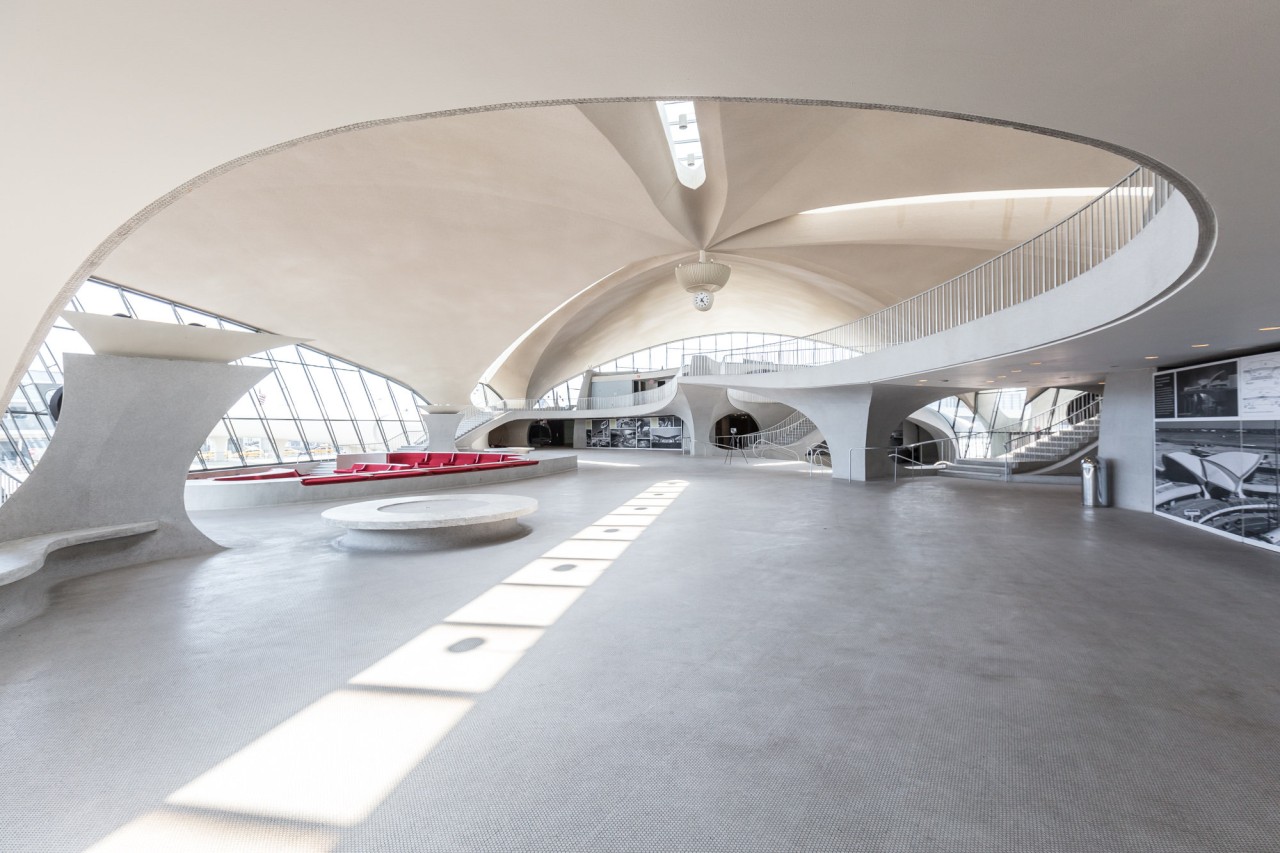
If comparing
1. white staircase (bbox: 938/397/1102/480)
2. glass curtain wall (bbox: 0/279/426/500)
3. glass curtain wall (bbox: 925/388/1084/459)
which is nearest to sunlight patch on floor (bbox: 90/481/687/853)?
glass curtain wall (bbox: 0/279/426/500)

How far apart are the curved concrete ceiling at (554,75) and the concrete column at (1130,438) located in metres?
9.12

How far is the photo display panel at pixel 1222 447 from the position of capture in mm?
8086

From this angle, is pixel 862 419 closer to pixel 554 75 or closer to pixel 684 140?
pixel 684 140

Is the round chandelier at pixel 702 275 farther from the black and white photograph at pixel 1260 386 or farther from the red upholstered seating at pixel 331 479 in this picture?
the black and white photograph at pixel 1260 386

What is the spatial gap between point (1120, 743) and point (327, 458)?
27592 millimetres

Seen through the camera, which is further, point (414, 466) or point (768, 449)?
point (768, 449)

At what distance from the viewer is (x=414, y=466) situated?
1838cm

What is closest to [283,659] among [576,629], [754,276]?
[576,629]

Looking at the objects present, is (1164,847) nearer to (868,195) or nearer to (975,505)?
(975,505)

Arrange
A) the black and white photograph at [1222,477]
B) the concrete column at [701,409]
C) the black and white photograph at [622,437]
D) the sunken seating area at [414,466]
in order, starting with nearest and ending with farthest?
the black and white photograph at [1222,477] < the sunken seating area at [414,466] < the concrete column at [701,409] < the black and white photograph at [622,437]

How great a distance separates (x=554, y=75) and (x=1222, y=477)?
1173 centimetres

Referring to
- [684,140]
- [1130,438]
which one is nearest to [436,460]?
[684,140]

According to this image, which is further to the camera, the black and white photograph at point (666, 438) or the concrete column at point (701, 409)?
the black and white photograph at point (666, 438)

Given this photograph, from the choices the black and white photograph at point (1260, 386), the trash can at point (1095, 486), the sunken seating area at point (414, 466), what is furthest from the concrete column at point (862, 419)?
the sunken seating area at point (414, 466)
